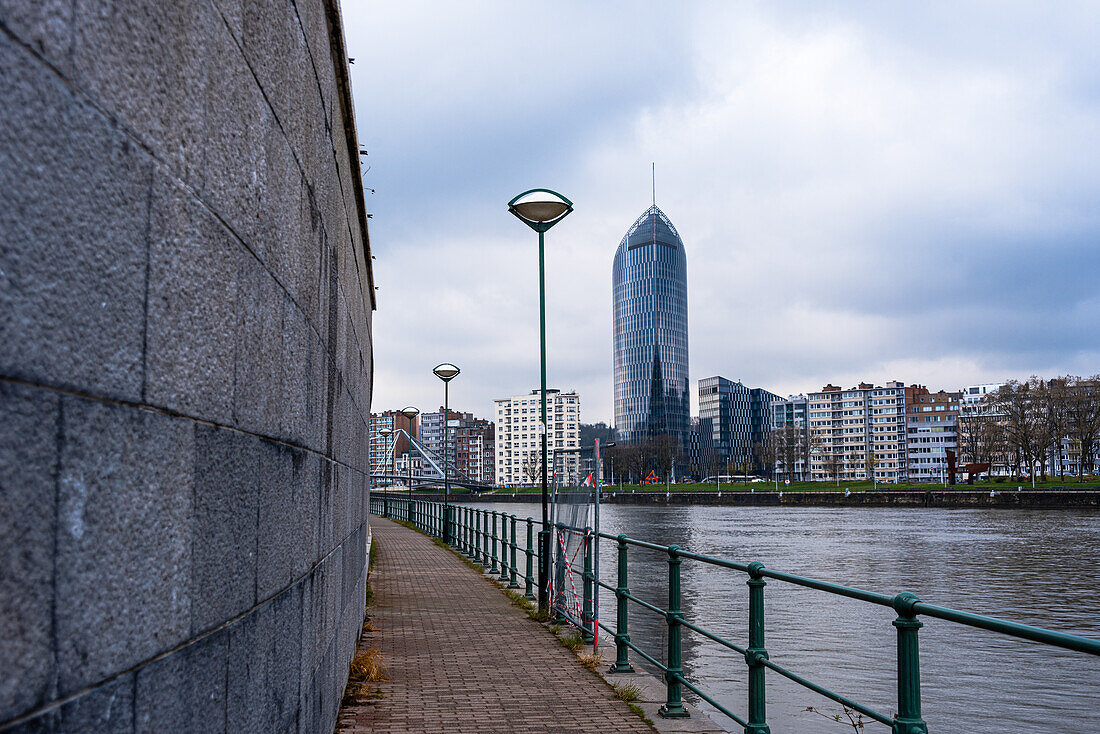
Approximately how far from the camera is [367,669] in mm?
7930

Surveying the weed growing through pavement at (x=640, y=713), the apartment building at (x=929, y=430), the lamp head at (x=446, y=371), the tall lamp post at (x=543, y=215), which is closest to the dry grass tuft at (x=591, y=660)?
the weed growing through pavement at (x=640, y=713)

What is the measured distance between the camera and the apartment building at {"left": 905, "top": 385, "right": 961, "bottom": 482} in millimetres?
176000

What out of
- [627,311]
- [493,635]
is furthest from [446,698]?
[627,311]

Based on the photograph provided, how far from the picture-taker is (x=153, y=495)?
1.70 metres

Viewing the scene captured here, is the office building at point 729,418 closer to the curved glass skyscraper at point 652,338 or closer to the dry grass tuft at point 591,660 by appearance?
the curved glass skyscraper at point 652,338

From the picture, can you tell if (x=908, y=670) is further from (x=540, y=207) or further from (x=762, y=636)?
(x=540, y=207)

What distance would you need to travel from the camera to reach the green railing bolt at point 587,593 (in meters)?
9.72

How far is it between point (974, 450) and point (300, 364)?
12715cm

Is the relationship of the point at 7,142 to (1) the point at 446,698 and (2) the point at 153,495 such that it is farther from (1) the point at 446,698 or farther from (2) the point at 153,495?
(1) the point at 446,698

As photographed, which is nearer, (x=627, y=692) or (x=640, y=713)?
(x=640, y=713)

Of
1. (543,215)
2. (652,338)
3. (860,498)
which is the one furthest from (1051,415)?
(543,215)

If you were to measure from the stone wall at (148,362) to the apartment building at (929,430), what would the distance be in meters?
185

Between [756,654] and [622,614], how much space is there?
307 centimetres

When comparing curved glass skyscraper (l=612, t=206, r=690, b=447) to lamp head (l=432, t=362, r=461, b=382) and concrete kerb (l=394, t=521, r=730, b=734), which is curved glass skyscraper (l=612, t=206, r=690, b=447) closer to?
lamp head (l=432, t=362, r=461, b=382)
